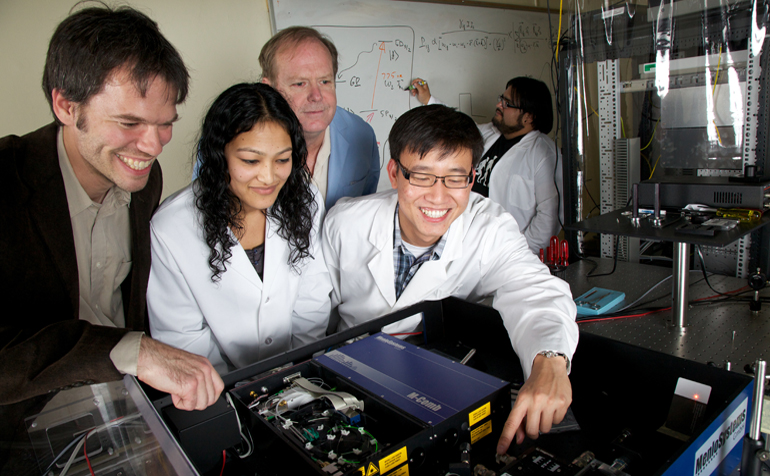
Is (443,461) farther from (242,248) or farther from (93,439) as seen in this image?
(242,248)

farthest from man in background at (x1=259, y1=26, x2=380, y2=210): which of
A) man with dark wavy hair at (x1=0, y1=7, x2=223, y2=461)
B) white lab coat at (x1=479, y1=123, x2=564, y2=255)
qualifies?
white lab coat at (x1=479, y1=123, x2=564, y2=255)

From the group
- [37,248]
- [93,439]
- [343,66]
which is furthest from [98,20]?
[343,66]

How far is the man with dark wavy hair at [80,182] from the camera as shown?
82 centimetres

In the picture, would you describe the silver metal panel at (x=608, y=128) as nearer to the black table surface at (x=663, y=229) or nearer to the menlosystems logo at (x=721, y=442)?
the black table surface at (x=663, y=229)

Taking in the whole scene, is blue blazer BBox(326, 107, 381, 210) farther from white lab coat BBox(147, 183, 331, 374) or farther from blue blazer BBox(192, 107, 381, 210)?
A: white lab coat BBox(147, 183, 331, 374)

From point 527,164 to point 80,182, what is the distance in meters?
2.19

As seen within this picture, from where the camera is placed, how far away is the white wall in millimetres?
1899

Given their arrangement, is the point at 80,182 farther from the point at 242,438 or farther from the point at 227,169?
the point at 242,438

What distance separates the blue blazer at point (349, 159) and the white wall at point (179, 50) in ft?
2.05

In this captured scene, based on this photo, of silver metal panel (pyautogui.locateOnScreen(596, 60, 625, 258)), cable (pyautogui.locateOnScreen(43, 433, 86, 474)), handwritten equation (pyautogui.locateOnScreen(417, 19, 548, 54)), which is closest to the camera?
cable (pyautogui.locateOnScreen(43, 433, 86, 474))

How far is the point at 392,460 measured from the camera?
2.29ft

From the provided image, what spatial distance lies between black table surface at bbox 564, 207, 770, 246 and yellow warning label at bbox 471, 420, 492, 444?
843 mm

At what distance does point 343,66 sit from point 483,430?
2.32 m

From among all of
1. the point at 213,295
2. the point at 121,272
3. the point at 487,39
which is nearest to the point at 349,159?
the point at 213,295
